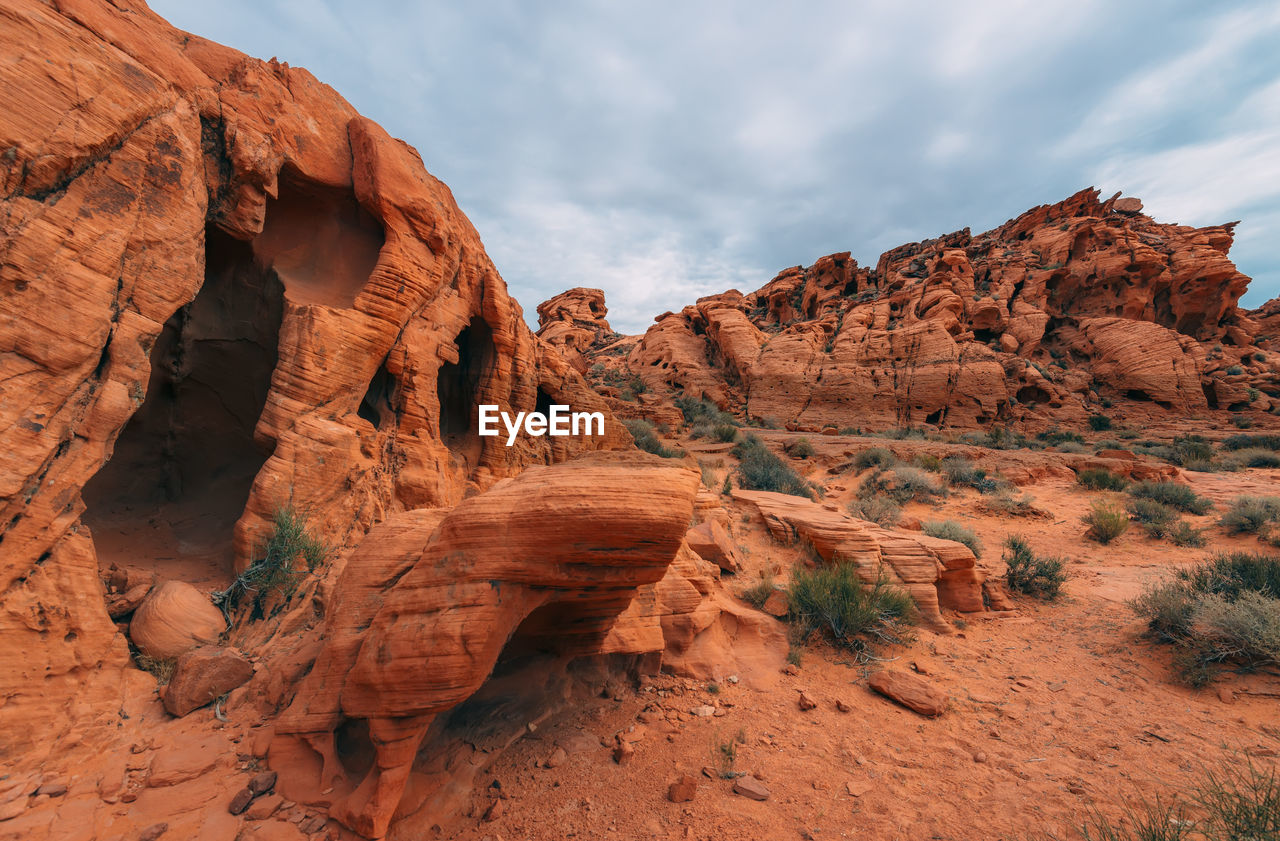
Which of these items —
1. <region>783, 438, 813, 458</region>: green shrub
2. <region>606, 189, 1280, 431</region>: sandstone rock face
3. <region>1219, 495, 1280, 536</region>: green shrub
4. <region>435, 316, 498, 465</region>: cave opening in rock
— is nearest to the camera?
<region>1219, 495, 1280, 536</region>: green shrub

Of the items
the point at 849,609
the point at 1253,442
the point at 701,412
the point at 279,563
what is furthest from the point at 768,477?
the point at 1253,442

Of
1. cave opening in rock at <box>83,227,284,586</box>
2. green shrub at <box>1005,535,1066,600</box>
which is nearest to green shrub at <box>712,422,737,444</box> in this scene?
green shrub at <box>1005,535,1066,600</box>

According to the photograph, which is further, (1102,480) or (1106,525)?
(1102,480)

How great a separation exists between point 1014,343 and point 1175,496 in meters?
18.5

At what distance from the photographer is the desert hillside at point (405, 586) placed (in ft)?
9.16

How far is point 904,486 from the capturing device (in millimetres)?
11930

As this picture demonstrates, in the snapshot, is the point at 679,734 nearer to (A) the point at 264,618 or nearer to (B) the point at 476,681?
(B) the point at 476,681

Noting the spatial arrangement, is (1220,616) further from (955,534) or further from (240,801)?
(240,801)

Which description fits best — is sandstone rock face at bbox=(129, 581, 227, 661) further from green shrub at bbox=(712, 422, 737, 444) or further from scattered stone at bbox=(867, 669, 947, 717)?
green shrub at bbox=(712, 422, 737, 444)

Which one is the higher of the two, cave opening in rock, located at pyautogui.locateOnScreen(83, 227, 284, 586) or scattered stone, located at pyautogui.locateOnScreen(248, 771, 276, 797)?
cave opening in rock, located at pyautogui.locateOnScreen(83, 227, 284, 586)

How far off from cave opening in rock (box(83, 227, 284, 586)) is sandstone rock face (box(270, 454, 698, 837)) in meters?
3.22

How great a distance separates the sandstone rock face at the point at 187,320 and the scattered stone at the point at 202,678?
0.43m

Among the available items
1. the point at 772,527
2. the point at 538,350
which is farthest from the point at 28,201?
the point at 772,527

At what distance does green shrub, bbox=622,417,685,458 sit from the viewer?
14734 millimetres
